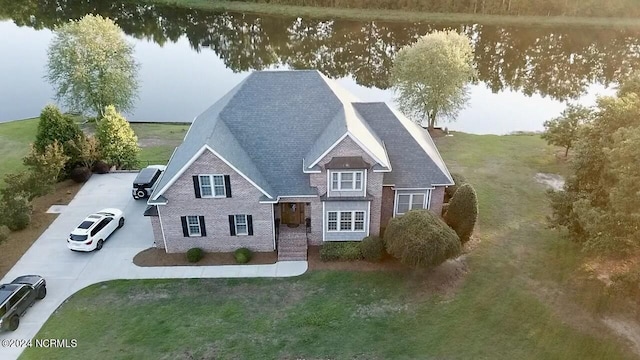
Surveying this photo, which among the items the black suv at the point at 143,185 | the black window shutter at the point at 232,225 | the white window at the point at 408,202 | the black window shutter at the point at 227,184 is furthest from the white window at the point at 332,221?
A: the black suv at the point at 143,185

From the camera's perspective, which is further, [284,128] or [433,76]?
[433,76]

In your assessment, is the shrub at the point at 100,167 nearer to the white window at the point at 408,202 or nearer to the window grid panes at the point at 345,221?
the window grid panes at the point at 345,221

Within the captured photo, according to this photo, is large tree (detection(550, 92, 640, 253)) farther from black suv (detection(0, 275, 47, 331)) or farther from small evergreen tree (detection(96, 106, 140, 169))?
small evergreen tree (detection(96, 106, 140, 169))

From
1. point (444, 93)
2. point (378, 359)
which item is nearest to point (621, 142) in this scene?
point (378, 359)

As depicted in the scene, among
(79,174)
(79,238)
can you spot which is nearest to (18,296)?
(79,238)

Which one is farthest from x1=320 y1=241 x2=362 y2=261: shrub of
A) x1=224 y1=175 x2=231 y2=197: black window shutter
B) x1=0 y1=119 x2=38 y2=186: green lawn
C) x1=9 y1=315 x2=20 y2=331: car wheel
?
x1=0 y1=119 x2=38 y2=186: green lawn

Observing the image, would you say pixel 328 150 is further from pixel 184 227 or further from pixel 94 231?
pixel 94 231

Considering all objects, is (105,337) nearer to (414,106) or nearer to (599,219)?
(599,219)

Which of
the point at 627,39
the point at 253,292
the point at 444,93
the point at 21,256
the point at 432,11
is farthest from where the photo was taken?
the point at 432,11
